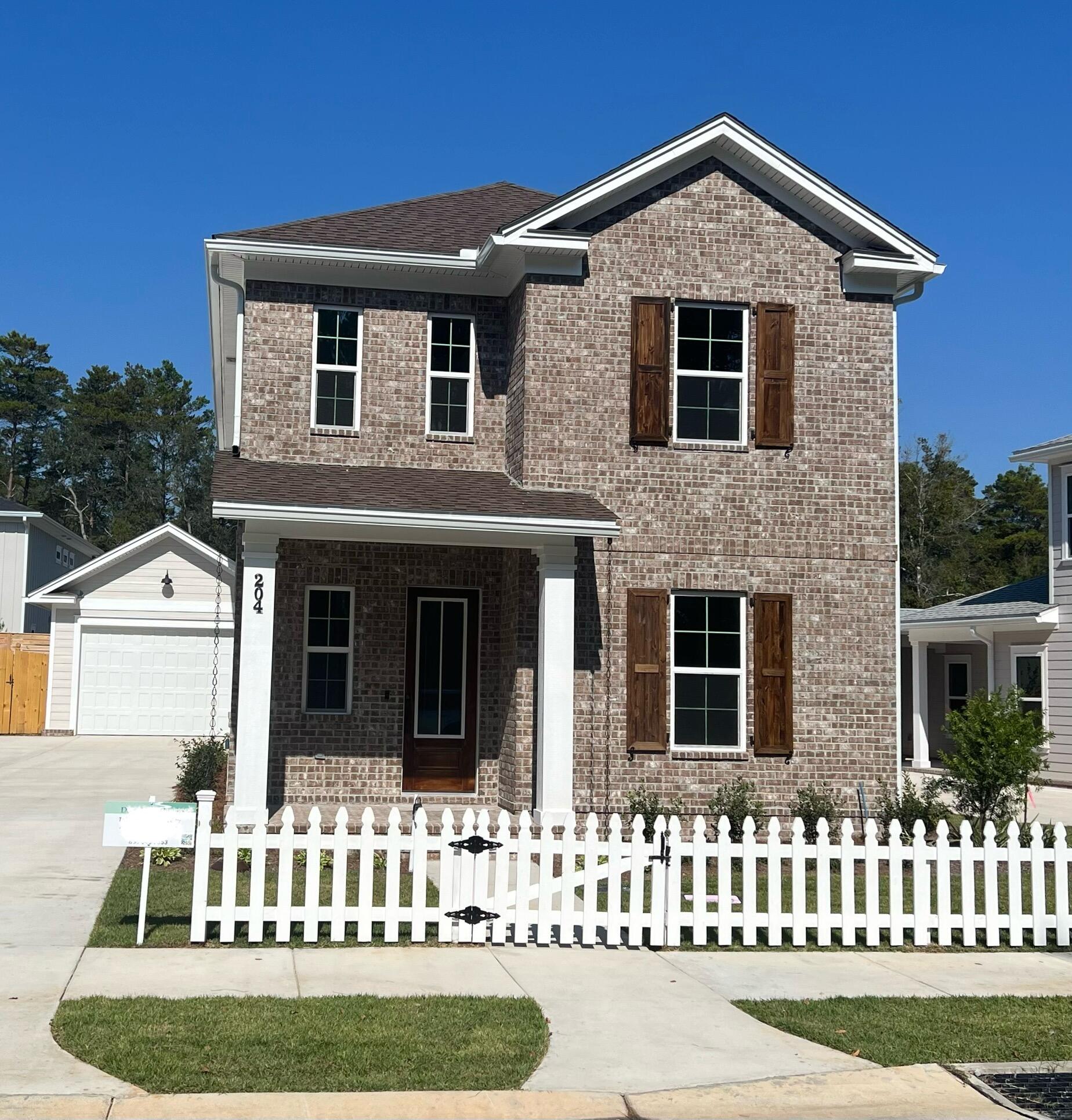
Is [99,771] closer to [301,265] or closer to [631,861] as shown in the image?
[301,265]

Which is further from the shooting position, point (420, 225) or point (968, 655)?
point (968, 655)

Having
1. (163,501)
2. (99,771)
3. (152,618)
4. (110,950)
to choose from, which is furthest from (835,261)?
(163,501)

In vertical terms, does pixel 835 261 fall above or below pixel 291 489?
above

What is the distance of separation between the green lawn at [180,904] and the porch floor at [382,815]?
6.90 ft

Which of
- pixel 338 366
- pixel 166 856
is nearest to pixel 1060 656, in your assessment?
pixel 338 366

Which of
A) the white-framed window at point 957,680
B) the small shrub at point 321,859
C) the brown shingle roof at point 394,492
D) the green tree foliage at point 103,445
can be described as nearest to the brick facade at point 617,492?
the brown shingle roof at point 394,492

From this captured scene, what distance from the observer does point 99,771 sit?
21547 mm

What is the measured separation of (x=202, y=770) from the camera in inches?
637

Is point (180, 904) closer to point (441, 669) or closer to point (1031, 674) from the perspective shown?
point (441, 669)

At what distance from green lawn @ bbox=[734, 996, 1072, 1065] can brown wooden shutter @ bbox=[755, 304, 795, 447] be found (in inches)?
332

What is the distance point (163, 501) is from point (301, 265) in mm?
55892

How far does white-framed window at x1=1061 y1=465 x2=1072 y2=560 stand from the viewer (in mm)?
24094

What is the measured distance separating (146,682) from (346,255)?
54.0ft

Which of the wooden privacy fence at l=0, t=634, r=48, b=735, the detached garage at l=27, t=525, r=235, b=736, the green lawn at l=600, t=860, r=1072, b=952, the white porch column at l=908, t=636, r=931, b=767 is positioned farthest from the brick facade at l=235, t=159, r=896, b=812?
A: the wooden privacy fence at l=0, t=634, r=48, b=735
